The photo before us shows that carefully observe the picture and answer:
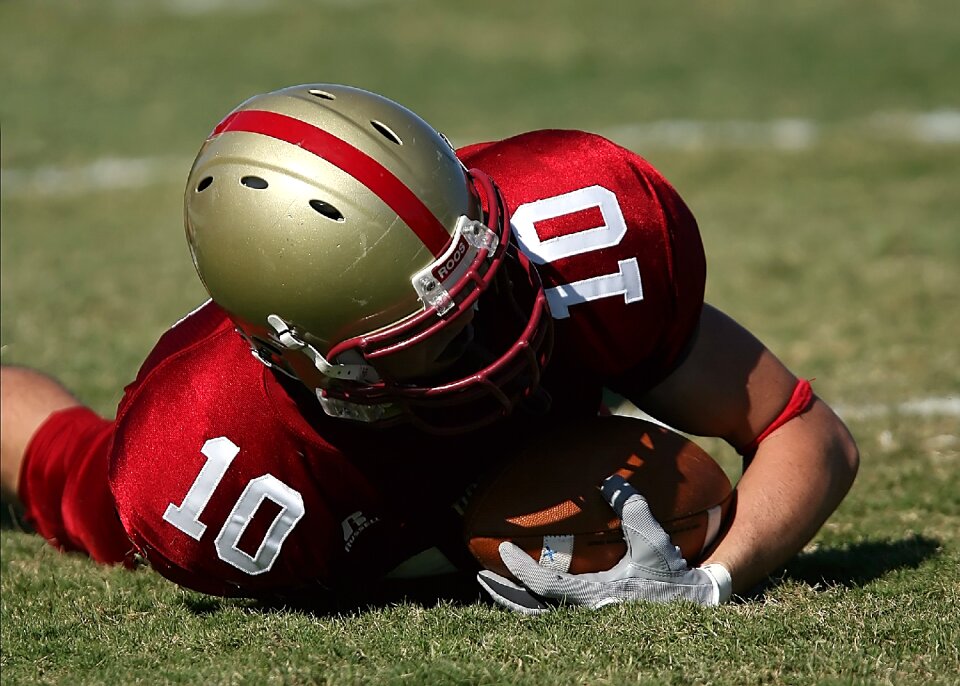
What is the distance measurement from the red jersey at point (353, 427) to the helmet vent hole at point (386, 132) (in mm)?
353

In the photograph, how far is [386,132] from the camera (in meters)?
2.42

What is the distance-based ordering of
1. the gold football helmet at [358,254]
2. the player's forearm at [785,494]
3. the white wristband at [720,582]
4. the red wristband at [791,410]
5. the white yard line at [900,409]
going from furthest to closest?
the white yard line at [900,409] < the red wristband at [791,410] < the player's forearm at [785,494] < the white wristband at [720,582] < the gold football helmet at [358,254]

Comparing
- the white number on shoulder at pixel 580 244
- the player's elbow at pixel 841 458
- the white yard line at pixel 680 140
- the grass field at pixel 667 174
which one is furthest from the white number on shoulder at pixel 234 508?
the white yard line at pixel 680 140

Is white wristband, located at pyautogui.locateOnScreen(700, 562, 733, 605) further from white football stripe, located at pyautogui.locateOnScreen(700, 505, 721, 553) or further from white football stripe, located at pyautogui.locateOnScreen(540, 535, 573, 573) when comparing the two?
white football stripe, located at pyautogui.locateOnScreen(540, 535, 573, 573)

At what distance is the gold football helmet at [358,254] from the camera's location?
2.32 meters

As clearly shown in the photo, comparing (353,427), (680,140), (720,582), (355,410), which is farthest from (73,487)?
(680,140)

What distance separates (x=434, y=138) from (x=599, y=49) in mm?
9740

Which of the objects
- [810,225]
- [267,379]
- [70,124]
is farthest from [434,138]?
[70,124]

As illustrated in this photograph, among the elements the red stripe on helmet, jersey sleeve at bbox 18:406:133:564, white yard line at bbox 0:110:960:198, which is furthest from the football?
white yard line at bbox 0:110:960:198

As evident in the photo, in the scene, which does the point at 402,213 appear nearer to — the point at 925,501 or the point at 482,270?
the point at 482,270

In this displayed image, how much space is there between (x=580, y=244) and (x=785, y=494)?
686 mm

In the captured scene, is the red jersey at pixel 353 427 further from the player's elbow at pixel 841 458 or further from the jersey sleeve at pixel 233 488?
the player's elbow at pixel 841 458

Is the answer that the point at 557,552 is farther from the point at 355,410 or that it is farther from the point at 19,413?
the point at 19,413

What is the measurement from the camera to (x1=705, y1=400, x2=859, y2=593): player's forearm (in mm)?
2680
